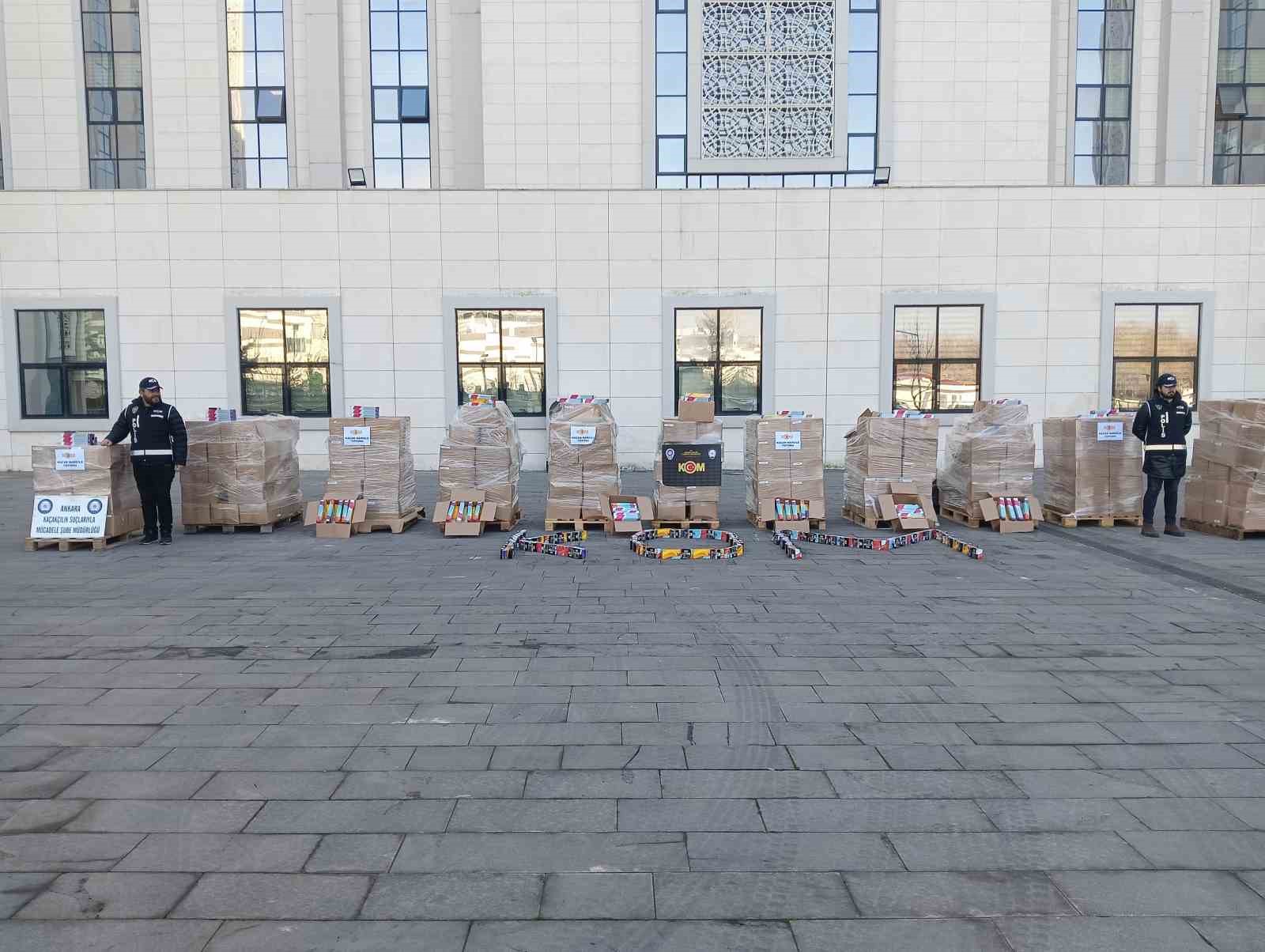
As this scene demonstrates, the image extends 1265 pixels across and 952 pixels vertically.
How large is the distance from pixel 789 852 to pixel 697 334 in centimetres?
1580

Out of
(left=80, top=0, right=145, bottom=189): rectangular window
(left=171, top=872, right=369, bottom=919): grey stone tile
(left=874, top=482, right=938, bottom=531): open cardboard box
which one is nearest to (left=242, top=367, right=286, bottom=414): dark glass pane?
(left=80, top=0, right=145, bottom=189): rectangular window

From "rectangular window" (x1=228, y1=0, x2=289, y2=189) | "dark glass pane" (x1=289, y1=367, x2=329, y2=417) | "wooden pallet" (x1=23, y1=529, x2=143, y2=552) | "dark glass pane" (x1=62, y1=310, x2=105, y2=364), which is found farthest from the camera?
"rectangular window" (x1=228, y1=0, x2=289, y2=189)

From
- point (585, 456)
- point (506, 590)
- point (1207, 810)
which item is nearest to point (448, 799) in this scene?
point (1207, 810)

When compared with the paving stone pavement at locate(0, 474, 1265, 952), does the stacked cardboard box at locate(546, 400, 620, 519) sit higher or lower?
higher

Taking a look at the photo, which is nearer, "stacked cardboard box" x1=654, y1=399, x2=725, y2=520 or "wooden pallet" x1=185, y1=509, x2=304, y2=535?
"stacked cardboard box" x1=654, y1=399, x2=725, y2=520

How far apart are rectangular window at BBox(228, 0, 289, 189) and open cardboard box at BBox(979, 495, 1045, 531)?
55.6 feet

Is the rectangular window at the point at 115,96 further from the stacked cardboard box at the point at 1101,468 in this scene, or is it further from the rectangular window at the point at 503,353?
the stacked cardboard box at the point at 1101,468

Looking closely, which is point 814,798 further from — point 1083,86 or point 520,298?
point 1083,86

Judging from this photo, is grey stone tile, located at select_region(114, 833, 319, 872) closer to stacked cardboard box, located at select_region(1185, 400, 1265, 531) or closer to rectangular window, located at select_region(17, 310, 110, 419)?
stacked cardboard box, located at select_region(1185, 400, 1265, 531)

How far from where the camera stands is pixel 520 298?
18.3 metres

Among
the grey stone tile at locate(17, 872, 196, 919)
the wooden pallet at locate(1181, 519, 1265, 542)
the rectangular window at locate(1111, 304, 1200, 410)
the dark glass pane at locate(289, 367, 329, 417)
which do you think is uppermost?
the rectangular window at locate(1111, 304, 1200, 410)

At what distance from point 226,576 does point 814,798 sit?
7037 mm

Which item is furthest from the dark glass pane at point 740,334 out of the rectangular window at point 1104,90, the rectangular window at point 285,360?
the rectangular window at point 1104,90

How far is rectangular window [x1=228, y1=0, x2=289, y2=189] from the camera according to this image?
64.8 ft
